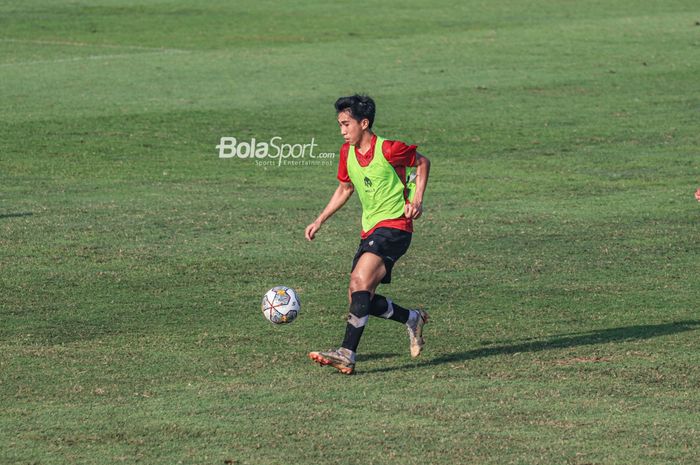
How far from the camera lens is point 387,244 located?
11711 millimetres

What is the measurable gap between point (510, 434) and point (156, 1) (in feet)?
128

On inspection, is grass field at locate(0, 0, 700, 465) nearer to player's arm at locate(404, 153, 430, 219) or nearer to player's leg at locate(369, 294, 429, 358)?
player's leg at locate(369, 294, 429, 358)

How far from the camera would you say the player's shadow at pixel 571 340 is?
11.9 meters

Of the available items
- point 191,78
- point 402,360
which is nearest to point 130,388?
point 402,360

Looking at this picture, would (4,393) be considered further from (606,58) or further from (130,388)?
(606,58)

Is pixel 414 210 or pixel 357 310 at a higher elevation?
pixel 414 210

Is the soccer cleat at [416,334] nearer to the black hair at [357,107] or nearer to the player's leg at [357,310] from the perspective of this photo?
the player's leg at [357,310]

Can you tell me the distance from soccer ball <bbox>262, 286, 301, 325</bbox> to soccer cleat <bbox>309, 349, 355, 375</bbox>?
3.41 ft

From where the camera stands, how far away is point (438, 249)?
55.2 feet

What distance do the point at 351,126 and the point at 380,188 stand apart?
2.00 feet

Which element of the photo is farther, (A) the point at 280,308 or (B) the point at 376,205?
(A) the point at 280,308

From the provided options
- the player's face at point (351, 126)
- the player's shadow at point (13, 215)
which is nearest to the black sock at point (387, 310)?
the player's face at point (351, 126)

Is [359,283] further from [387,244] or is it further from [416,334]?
[416,334]

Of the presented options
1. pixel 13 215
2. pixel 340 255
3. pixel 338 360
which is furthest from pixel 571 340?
pixel 13 215
